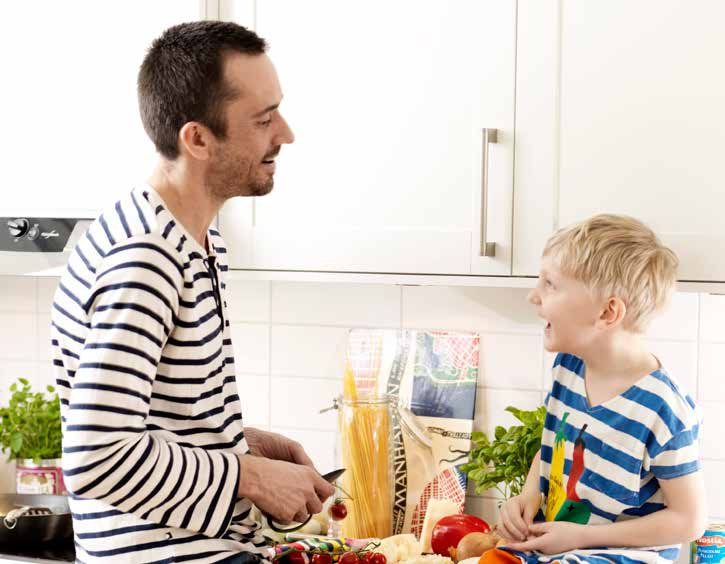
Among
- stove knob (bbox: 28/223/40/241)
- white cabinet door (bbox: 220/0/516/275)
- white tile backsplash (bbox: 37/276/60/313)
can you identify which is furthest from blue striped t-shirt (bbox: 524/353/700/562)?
white tile backsplash (bbox: 37/276/60/313)

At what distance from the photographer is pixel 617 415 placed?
1409 mm

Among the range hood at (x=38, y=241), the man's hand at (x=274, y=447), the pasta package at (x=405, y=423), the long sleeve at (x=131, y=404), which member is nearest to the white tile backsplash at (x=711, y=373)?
the pasta package at (x=405, y=423)

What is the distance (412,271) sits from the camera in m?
1.67

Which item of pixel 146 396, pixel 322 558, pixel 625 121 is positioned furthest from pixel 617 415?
pixel 146 396

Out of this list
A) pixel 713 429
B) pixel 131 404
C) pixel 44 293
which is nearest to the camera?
pixel 131 404

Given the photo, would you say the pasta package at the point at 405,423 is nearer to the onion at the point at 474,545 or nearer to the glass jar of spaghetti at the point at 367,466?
the glass jar of spaghetti at the point at 367,466

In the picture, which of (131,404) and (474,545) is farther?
(474,545)

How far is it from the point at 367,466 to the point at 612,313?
2.16 ft

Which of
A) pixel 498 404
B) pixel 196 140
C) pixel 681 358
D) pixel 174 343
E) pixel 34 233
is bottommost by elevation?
pixel 498 404

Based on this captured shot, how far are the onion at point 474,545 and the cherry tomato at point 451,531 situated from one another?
0.06 meters

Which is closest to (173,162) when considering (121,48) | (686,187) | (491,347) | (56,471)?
(121,48)

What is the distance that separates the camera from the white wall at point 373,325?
1853 mm

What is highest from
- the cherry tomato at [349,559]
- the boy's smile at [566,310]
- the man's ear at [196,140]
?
the man's ear at [196,140]

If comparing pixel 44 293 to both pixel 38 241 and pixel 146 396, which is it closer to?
pixel 38 241
